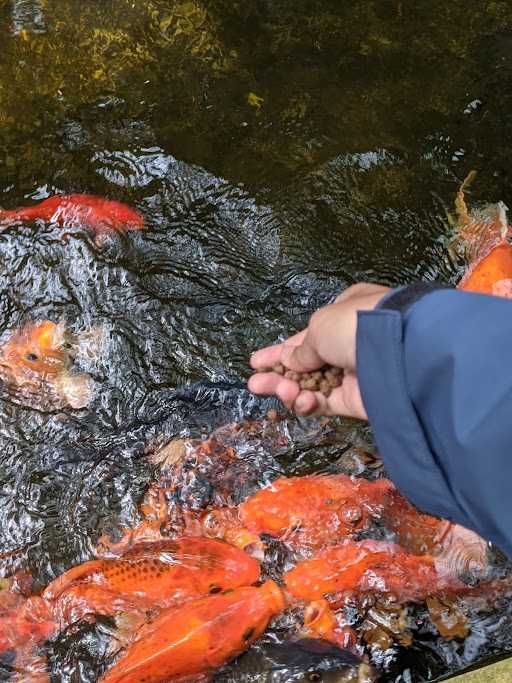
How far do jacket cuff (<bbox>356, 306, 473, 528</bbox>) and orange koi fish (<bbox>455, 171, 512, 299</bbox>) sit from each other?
1.92 meters

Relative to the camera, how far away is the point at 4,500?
3.24 meters

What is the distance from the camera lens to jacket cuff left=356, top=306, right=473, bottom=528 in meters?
1.63

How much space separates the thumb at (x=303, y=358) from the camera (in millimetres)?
2404

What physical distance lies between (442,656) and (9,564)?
1938mm

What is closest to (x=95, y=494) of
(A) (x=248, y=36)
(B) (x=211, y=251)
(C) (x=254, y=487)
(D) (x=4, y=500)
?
(D) (x=4, y=500)

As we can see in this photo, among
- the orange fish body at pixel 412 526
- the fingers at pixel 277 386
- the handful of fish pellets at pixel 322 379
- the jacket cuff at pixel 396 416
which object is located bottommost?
the orange fish body at pixel 412 526

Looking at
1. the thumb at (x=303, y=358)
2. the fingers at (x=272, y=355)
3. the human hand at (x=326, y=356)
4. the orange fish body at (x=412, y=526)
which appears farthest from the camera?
the orange fish body at (x=412, y=526)

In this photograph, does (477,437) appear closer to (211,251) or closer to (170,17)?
(211,251)

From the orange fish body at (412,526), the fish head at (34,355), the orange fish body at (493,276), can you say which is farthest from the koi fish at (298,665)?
the orange fish body at (493,276)

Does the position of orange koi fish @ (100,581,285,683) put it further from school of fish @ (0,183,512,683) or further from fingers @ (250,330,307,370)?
fingers @ (250,330,307,370)

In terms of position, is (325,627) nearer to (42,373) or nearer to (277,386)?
(277,386)

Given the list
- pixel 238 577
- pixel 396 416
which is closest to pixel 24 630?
pixel 238 577

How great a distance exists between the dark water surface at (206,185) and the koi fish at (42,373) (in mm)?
72

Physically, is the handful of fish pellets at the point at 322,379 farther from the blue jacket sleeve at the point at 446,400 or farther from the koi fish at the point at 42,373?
the koi fish at the point at 42,373
